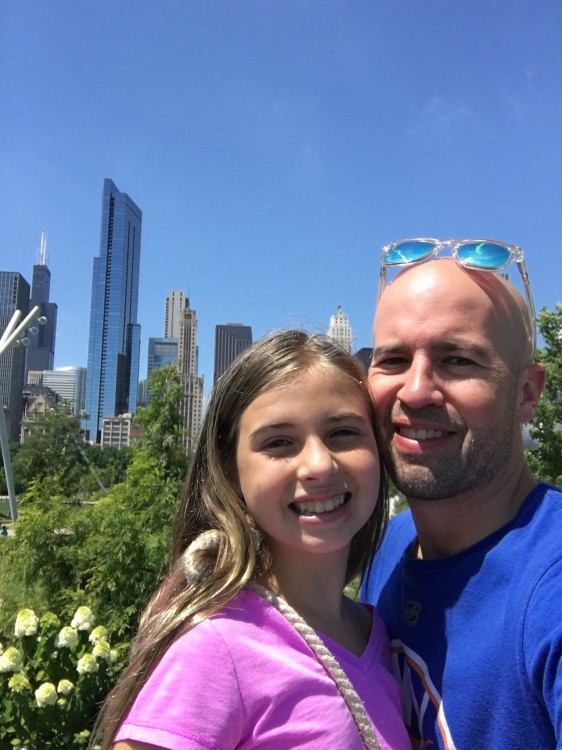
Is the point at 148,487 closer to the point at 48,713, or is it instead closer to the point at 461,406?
the point at 48,713

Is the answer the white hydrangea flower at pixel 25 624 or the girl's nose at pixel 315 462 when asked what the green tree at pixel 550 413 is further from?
the girl's nose at pixel 315 462

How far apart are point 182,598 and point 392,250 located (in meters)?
1.32

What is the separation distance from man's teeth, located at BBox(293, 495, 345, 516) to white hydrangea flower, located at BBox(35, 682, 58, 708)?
8.17ft

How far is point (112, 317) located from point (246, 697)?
184 metres

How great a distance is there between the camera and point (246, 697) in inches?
47.4

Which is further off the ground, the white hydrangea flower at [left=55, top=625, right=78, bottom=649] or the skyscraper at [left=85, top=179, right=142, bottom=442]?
the skyscraper at [left=85, top=179, right=142, bottom=442]

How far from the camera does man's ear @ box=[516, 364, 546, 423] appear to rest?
168 cm

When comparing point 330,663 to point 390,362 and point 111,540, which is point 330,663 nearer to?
point 390,362

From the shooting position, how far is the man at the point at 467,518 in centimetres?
124

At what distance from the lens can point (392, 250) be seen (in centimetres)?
206

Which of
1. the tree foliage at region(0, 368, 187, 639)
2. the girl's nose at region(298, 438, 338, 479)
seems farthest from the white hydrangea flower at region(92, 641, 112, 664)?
the girl's nose at region(298, 438, 338, 479)

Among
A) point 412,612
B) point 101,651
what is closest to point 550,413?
point 101,651

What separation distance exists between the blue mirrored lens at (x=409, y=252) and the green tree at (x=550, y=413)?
6.02 metres

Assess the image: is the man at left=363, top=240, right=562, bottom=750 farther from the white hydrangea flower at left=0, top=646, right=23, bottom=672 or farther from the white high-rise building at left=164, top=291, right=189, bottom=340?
the white high-rise building at left=164, top=291, right=189, bottom=340
